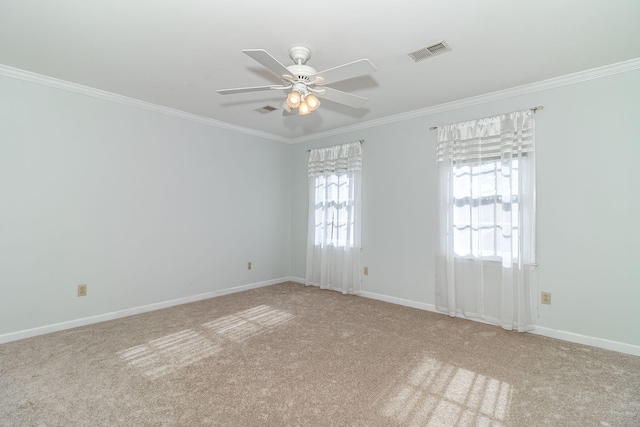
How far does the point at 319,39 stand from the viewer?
2402 millimetres

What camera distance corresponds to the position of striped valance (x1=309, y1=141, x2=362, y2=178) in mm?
4676

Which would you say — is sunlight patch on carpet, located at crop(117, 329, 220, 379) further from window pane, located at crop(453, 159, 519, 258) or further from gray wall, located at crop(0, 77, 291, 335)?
window pane, located at crop(453, 159, 519, 258)

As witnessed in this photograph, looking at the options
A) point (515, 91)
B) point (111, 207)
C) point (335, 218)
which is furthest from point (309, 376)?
point (515, 91)

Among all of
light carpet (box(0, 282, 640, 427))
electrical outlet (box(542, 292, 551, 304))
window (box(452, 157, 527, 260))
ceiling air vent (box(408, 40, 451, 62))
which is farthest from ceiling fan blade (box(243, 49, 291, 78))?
electrical outlet (box(542, 292, 551, 304))

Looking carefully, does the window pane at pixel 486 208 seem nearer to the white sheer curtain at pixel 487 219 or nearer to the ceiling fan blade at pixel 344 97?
the white sheer curtain at pixel 487 219

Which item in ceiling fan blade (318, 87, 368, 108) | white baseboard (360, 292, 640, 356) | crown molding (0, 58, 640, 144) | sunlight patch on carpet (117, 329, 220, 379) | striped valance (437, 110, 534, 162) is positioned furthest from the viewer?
striped valance (437, 110, 534, 162)

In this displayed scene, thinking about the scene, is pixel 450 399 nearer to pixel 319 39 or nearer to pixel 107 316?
pixel 319 39

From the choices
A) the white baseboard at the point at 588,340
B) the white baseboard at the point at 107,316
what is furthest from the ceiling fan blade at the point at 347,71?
the white baseboard at the point at 107,316

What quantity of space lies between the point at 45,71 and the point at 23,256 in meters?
1.80

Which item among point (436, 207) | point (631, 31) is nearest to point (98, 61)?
point (436, 207)

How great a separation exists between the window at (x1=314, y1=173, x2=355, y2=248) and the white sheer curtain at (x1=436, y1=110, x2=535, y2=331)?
1358 millimetres

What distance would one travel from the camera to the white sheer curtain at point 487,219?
324 centimetres

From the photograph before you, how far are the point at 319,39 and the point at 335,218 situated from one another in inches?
113

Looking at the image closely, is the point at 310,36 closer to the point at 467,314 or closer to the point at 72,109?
the point at 72,109
